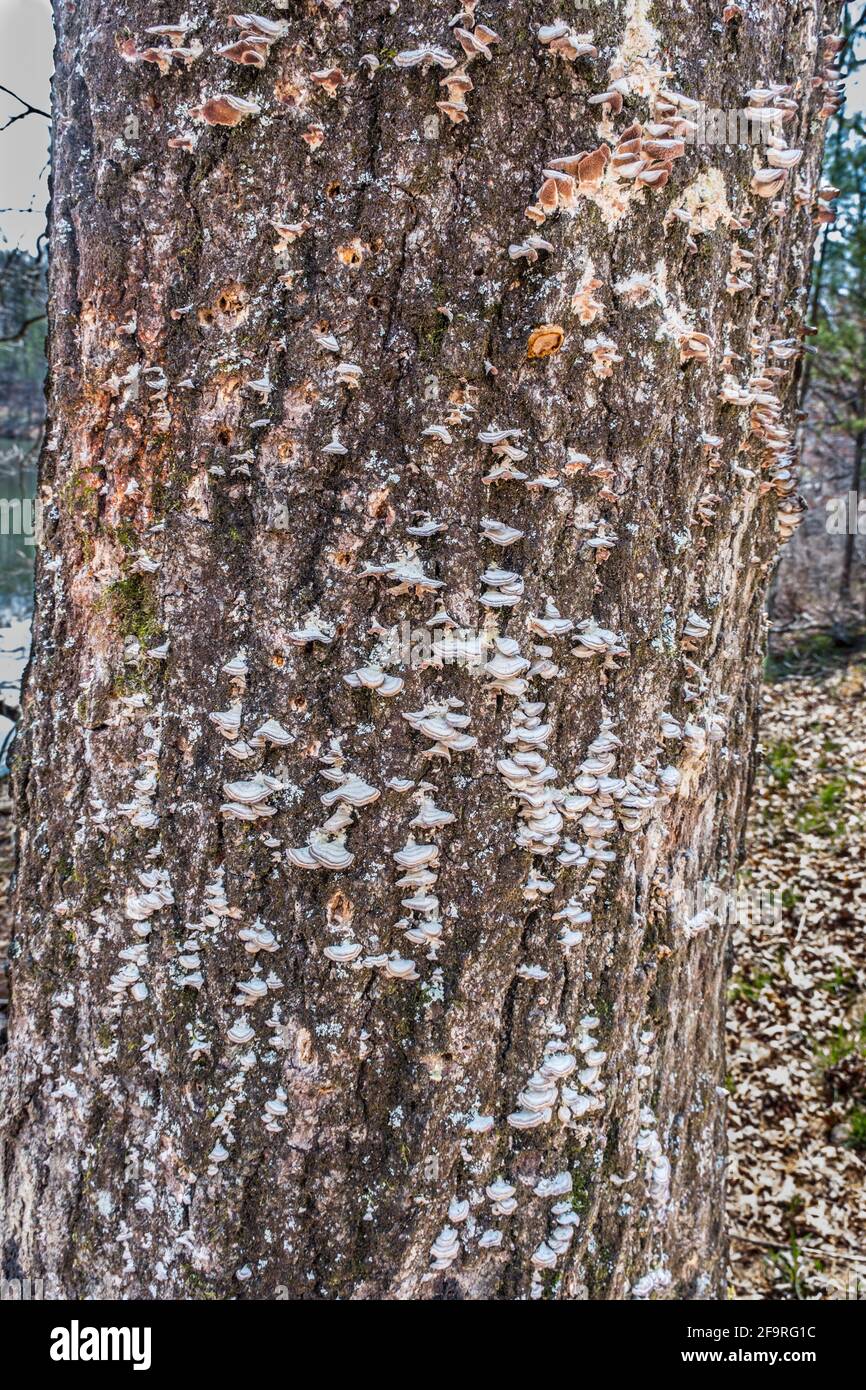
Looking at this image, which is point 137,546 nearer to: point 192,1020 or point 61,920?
point 61,920

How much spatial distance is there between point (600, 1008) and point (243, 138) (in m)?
1.71

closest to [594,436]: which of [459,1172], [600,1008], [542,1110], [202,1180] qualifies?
[600,1008]

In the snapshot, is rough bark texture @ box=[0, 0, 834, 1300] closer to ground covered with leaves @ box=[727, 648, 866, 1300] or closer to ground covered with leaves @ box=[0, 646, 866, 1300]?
ground covered with leaves @ box=[0, 646, 866, 1300]

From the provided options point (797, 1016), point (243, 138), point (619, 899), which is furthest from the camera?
point (797, 1016)

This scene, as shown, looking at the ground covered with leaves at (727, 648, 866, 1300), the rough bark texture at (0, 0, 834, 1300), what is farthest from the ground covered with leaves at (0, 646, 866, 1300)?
the rough bark texture at (0, 0, 834, 1300)

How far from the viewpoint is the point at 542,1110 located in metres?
1.56

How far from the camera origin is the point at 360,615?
1444 millimetres

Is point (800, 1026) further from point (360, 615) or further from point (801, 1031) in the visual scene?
point (360, 615)

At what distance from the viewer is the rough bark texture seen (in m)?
1.40

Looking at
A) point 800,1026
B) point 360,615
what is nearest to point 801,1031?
point 800,1026

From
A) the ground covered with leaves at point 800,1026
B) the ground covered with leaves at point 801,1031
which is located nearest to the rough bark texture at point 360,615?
the ground covered with leaves at point 800,1026

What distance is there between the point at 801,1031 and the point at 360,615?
454 centimetres

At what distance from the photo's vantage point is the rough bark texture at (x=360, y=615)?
1.40 metres

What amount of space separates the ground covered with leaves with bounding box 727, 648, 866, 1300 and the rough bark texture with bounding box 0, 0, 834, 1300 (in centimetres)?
263
